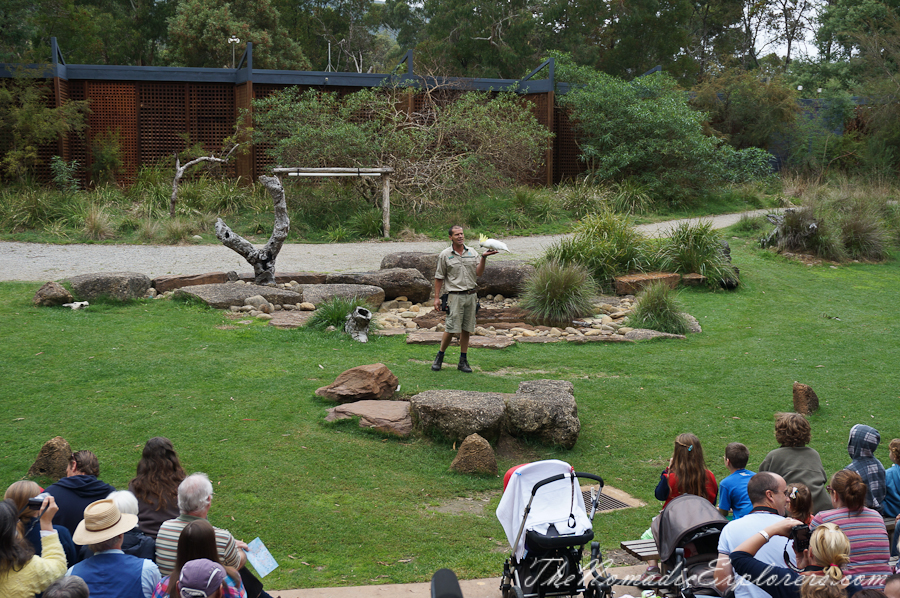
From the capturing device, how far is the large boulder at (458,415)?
21.3 feet

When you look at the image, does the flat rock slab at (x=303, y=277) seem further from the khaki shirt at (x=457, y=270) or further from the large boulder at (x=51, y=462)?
the large boulder at (x=51, y=462)

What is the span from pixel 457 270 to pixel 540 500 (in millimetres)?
4782

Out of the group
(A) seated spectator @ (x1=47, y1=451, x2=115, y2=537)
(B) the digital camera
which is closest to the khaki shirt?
(A) seated spectator @ (x1=47, y1=451, x2=115, y2=537)

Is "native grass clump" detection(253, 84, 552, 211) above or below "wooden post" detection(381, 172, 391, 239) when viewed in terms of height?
above

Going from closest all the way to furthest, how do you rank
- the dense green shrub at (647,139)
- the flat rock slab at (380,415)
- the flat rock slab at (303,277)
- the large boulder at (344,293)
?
the flat rock slab at (380,415) → the large boulder at (344,293) → the flat rock slab at (303,277) → the dense green shrub at (647,139)

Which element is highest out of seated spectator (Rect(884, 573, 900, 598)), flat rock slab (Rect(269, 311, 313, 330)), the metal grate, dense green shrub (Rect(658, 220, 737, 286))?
dense green shrub (Rect(658, 220, 737, 286))

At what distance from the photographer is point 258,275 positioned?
12.2m

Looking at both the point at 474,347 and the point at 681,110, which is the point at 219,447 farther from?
the point at 681,110

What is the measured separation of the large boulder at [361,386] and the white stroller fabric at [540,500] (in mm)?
3553

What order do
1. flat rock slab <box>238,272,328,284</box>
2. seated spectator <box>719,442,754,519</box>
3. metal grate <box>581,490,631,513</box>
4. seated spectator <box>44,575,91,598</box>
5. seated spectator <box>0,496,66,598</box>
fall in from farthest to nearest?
flat rock slab <box>238,272,328,284</box>, metal grate <box>581,490,631,513</box>, seated spectator <box>719,442,754,519</box>, seated spectator <box>0,496,66,598</box>, seated spectator <box>44,575,91,598</box>

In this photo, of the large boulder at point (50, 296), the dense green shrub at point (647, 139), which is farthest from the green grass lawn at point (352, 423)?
the dense green shrub at point (647, 139)

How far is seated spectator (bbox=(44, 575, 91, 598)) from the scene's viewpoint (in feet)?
9.27

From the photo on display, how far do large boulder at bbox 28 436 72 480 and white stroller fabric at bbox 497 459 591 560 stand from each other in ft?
10.9

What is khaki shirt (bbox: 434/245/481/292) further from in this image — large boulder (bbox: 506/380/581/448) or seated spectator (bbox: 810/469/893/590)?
seated spectator (bbox: 810/469/893/590)
